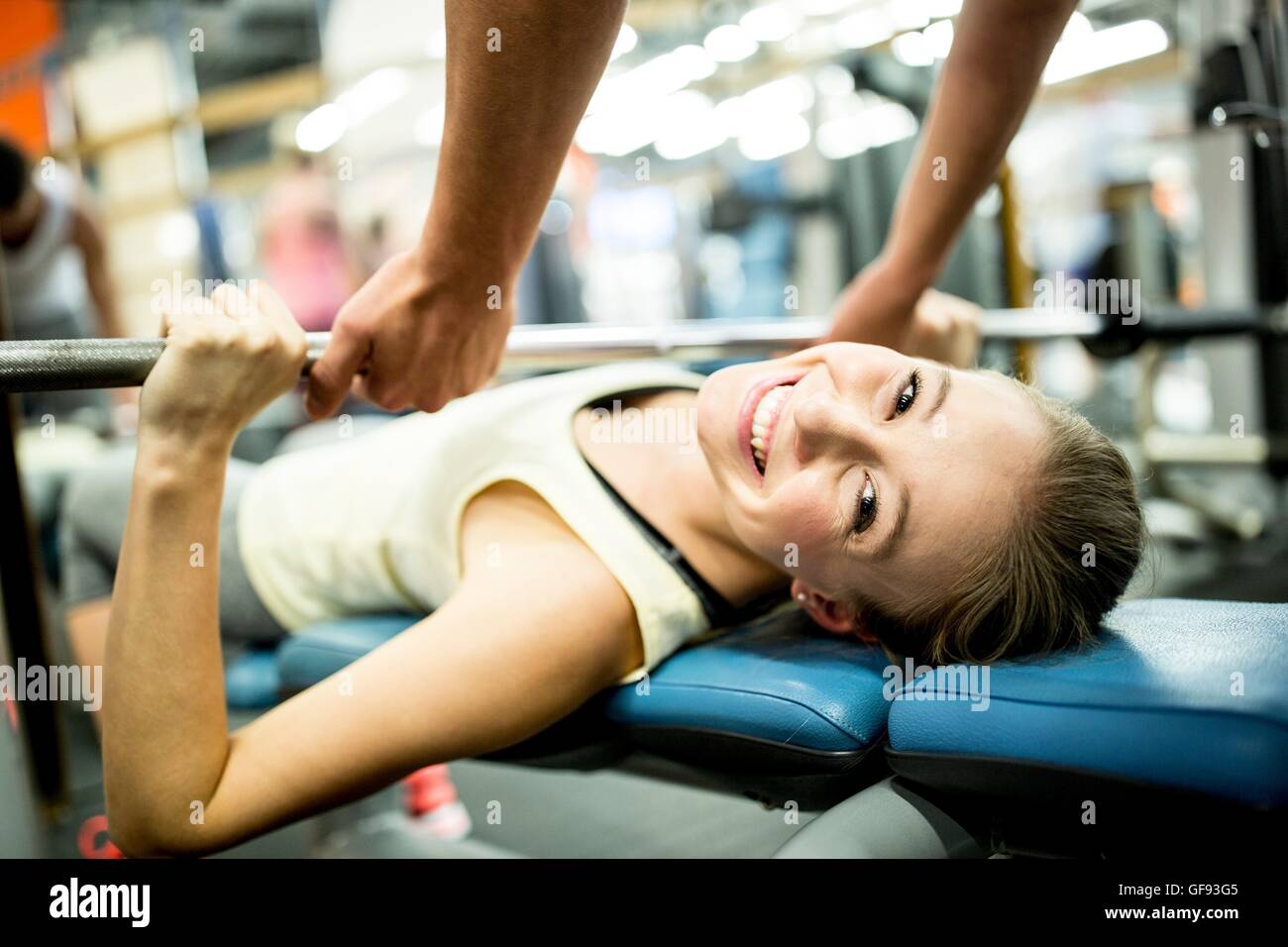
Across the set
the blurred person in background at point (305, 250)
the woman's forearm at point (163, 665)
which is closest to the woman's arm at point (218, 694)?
the woman's forearm at point (163, 665)

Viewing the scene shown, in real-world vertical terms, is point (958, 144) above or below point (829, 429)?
above

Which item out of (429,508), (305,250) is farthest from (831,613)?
(305,250)

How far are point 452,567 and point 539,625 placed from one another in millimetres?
263

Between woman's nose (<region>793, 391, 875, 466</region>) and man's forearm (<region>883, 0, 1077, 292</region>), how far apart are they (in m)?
0.51

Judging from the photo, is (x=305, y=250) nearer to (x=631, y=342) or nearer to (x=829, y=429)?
(x=631, y=342)

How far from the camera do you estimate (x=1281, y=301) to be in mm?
2602

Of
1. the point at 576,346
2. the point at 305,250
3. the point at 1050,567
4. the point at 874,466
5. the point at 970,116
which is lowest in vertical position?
the point at 1050,567

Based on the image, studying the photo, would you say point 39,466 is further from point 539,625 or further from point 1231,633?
point 1231,633

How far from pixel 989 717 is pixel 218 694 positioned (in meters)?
0.71

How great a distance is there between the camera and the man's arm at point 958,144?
1.16 m

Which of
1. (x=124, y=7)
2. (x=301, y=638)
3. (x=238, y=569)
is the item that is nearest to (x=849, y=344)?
(x=301, y=638)

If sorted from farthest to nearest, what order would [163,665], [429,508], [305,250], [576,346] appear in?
[305,250] < [576,346] < [429,508] < [163,665]

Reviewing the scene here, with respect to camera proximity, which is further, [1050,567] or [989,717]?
[1050,567]

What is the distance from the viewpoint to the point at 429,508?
1.24 metres
